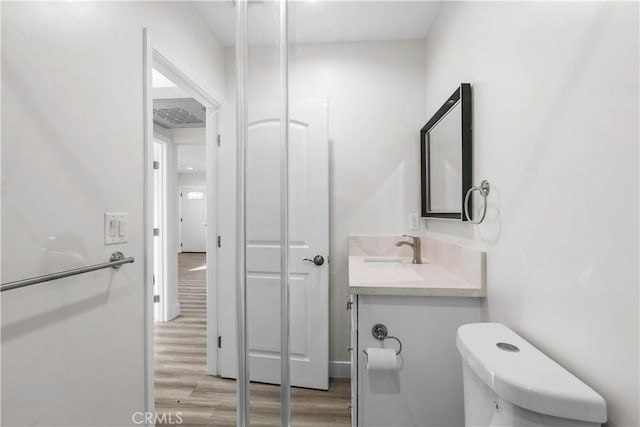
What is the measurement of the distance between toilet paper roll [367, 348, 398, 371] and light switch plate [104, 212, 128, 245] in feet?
3.46

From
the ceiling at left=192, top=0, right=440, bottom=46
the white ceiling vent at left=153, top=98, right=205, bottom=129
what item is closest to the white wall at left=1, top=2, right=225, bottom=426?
the white ceiling vent at left=153, top=98, right=205, bottom=129

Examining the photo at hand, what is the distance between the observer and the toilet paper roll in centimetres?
103

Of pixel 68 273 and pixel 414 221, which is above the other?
pixel 414 221

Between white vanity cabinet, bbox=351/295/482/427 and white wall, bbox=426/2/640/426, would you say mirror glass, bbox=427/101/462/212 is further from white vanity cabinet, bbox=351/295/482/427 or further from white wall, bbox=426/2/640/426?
white vanity cabinet, bbox=351/295/482/427

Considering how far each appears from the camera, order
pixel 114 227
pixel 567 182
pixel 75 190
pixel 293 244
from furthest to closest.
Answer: pixel 293 244, pixel 114 227, pixel 75 190, pixel 567 182

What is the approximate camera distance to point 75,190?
0.87 m

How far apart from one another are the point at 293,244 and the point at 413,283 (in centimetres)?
74

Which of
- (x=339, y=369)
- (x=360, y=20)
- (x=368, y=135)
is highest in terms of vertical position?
(x=360, y=20)

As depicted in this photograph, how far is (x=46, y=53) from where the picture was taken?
778 millimetres

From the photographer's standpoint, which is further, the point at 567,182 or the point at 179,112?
the point at 179,112

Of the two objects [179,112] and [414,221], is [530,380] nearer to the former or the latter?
A: [414,221]

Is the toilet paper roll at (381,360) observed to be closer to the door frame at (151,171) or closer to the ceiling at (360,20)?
the door frame at (151,171)

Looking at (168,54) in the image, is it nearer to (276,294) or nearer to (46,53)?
(46,53)

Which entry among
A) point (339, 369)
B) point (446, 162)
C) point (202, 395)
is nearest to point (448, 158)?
point (446, 162)
